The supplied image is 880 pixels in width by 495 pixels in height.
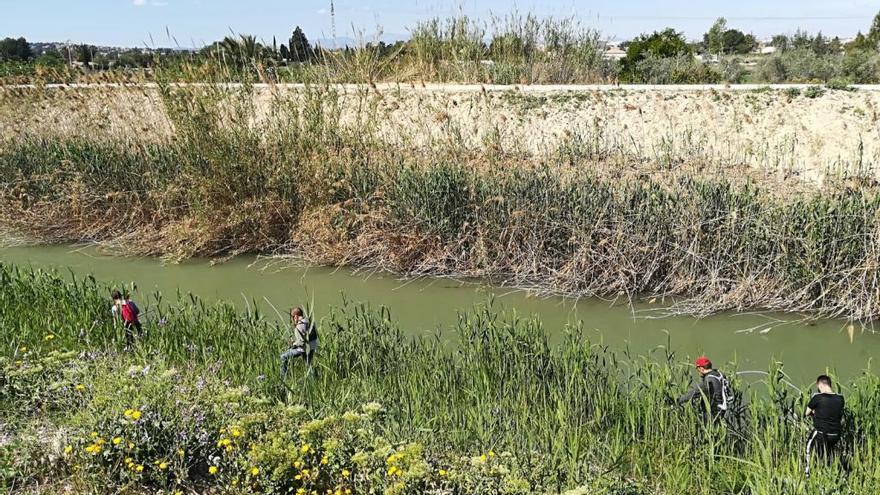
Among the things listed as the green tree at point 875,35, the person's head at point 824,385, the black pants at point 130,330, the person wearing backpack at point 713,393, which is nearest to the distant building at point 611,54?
the green tree at point 875,35

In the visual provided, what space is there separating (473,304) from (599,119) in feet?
20.5

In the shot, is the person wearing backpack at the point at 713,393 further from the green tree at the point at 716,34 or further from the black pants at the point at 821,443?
the green tree at the point at 716,34

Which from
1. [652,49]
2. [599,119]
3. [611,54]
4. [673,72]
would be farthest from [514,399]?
[611,54]

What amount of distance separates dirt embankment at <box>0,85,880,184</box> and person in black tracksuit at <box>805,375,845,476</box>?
23.2 feet

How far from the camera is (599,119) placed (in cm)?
1426

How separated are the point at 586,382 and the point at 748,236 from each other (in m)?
4.15

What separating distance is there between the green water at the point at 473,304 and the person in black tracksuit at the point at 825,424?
144cm

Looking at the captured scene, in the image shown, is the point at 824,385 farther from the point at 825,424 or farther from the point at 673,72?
the point at 673,72

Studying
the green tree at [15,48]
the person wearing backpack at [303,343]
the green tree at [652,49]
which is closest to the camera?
the person wearing backpack at [303,343]

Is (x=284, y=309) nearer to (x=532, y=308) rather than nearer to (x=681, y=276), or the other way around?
(x=532, y=308)

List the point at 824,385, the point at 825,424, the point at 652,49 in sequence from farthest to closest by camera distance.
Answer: the point at 652,49, the point at 824,385, the point at 825,424

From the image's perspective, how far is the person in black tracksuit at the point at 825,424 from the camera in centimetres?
469

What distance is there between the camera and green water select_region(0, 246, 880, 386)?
756 cm

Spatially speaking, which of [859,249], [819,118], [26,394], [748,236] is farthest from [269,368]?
[819,118]
